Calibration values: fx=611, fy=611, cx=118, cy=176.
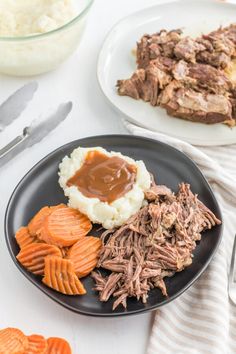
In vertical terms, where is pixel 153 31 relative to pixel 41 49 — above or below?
below

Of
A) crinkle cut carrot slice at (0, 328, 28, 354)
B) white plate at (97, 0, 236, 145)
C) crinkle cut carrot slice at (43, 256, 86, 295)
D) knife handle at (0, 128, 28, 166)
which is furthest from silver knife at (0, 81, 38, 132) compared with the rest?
crinkle cut carrot slice at (0, 328, 28, 354)

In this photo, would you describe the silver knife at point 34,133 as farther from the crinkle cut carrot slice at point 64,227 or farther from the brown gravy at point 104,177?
the crinkle cut carrot slice at point 64,227

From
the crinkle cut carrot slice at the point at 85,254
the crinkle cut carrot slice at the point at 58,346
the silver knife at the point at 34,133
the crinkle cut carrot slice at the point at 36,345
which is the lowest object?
the crinkle cut carrot slice at the point at 58,346

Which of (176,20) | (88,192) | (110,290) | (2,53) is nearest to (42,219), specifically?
(88,192)

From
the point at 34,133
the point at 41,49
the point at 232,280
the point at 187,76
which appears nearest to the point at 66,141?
the point at 34,133

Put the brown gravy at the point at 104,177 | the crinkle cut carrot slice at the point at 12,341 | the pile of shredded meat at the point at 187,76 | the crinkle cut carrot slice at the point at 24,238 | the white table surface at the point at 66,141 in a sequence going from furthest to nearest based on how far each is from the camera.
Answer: the pile of shredded meat at the point at 187,76
the brown gravy at the point at 104,177
the crinkle cut carrot slice at the point at 24,238
the white table surface at the point at 66,141
the crinkle cut carrot slice at the point at 12,341

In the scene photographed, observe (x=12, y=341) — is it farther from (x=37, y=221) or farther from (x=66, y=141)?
(x=66, y=141)

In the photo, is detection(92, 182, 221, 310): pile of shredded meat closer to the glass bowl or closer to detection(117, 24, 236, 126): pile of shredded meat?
detection(117, 24, 236, 126): pile of shredded meat

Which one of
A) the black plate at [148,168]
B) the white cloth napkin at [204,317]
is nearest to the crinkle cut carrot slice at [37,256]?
the black plate at [148,168]
